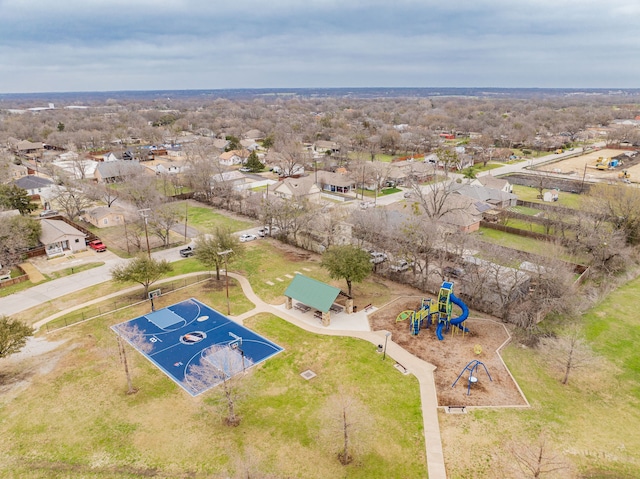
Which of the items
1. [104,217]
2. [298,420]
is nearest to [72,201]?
[104,217]

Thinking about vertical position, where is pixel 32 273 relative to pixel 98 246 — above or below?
below

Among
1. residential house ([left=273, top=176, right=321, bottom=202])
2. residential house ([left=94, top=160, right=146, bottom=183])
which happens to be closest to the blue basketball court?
residential house ([left=273, top=176, right=321, bottom=202])

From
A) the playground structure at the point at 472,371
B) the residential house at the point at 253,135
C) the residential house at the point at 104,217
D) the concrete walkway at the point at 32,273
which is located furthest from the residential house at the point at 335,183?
the residential house at the point at 253,135

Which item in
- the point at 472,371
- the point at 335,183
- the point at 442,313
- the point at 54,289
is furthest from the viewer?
the point at 335,183

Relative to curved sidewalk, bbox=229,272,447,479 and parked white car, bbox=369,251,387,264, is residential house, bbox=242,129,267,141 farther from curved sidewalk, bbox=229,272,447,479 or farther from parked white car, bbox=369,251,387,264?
curved sidewalk, bbox=229,272,447,479

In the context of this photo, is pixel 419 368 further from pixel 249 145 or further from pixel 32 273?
pixel 249 145

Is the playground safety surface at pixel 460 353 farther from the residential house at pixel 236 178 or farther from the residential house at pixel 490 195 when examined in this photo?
the residential house at pixel 236 178
